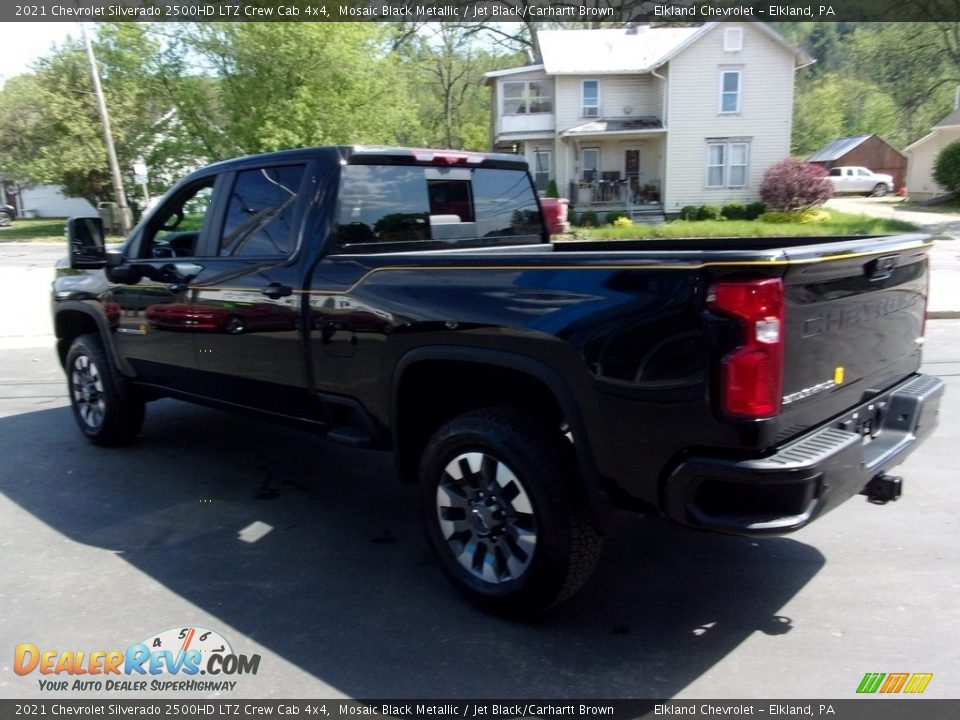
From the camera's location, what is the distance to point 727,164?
3033 cm

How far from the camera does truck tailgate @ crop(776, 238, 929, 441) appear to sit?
105 inches

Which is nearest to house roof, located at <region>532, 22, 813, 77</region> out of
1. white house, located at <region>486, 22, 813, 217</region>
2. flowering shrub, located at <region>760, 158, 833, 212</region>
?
white house, located at <region>486, 22, 813, 217</region>

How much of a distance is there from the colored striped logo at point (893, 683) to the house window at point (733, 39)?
30.4 meters

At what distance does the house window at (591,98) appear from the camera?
31.8 m

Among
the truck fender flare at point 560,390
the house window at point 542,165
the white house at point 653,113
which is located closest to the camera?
the truck fender flare at point 560,390

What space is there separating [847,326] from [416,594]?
2165mm

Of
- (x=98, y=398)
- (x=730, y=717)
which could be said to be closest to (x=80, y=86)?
(x=98, y=398)

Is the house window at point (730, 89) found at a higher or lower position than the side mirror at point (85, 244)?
higher

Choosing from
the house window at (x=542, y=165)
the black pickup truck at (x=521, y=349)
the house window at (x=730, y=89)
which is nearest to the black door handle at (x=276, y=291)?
the black pickup truck at (x=521, y=349)

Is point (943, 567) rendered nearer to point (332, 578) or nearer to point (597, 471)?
point (597, 471)

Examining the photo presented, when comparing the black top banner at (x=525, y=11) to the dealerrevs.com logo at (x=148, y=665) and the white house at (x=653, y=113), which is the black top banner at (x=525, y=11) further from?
the dealerrevs.com logo at (x=148, y=665)

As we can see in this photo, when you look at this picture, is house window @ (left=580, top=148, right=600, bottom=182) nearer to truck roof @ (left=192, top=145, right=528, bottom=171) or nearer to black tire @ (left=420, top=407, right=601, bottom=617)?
truck roof @ (left=192, top=145, right=528, bottom=171)

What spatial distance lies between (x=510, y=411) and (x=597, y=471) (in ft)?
1.71

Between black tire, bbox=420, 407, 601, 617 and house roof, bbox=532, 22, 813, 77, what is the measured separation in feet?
96.7
